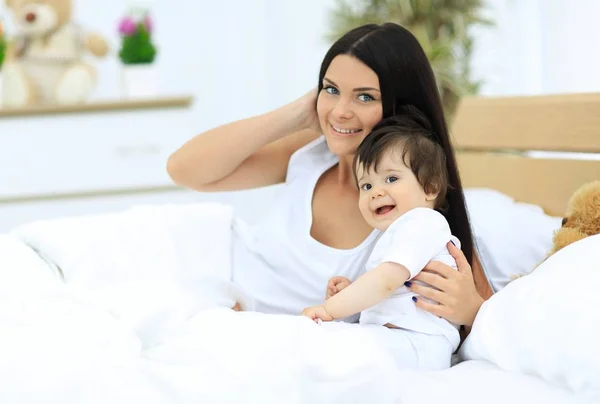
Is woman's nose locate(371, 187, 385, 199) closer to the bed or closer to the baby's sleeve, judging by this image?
the baby's sleeve

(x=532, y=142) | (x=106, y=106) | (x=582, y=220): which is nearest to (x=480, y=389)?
(x=582, y=220)

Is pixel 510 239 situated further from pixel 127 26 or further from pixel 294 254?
pixel 127 26

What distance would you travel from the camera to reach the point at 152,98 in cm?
356

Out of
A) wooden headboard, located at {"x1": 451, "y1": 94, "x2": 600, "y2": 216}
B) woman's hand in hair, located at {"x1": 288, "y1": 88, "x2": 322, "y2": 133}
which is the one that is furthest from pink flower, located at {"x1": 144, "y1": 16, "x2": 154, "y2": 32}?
woman's hand in hair, located at {"x1": 288, "y1": 88, "x2": 322, "y2": 133}

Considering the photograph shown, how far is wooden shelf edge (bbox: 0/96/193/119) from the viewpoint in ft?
11.0

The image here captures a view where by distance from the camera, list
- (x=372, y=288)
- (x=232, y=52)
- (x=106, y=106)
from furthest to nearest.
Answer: (x=232, y=52) < (x=106, y=106) < (x=372, y=288)

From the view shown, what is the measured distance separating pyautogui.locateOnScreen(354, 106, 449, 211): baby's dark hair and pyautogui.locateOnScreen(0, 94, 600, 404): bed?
218mm

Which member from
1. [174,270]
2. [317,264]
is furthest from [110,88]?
[317,264]

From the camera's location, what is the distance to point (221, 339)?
1.17 metres

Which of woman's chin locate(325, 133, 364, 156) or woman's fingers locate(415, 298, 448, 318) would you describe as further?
woman's chin locate(325, 133, 364, 156)

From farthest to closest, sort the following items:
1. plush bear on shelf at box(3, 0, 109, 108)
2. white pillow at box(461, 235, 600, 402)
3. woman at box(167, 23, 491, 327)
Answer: plush bear on shelf at box(3, 0, 109, 108) → woman at box(167, 23, 491, 327) → white pillow at box(461, 235, 600, 402)

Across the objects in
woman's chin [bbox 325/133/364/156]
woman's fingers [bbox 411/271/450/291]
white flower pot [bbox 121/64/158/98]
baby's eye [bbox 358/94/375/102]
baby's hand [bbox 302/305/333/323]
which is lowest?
white flower pot [bbox 121/64/158/98]

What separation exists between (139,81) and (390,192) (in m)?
2.42

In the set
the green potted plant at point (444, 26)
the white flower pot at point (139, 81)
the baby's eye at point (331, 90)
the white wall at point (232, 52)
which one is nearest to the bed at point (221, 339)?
the baby's eye at point (331, 90)
